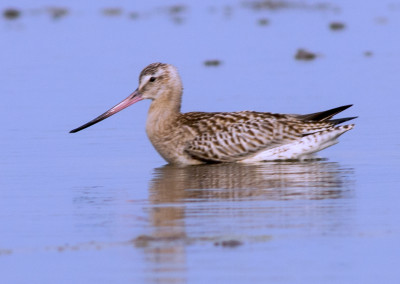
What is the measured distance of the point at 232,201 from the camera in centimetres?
1146

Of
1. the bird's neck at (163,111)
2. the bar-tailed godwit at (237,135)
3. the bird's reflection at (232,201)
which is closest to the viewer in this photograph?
the bird's reflection at (232,201)

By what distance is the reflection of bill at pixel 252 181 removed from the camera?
38.8 ft

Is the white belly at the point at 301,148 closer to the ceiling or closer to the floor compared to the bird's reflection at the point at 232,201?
closer to the ceiling

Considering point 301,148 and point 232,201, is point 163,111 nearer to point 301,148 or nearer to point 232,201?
point 301,148

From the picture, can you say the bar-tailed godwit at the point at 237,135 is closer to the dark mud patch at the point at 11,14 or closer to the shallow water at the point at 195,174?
the shallow water at the point at 195,174

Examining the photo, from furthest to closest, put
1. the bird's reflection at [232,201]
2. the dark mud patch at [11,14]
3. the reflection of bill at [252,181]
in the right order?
the dark mud patch at [11,14]
the reflection of bill at [252,181]
the bird's reflection at [232,201]

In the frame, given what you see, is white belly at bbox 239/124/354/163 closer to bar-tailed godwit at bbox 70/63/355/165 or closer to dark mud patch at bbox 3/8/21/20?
bar-tailed godwit at bbox 70/63/355/165

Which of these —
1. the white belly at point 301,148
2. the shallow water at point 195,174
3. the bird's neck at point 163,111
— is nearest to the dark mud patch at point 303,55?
the shallow water at point 195,174

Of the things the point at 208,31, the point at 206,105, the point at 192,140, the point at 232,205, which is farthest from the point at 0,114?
the point at 208,31

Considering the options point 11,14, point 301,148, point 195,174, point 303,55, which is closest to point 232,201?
point 195,174

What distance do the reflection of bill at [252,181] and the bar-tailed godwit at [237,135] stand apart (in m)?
0.20

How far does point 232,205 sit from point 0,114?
7.14 metres

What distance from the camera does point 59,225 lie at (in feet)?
34.5

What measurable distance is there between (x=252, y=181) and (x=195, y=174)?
100cm
